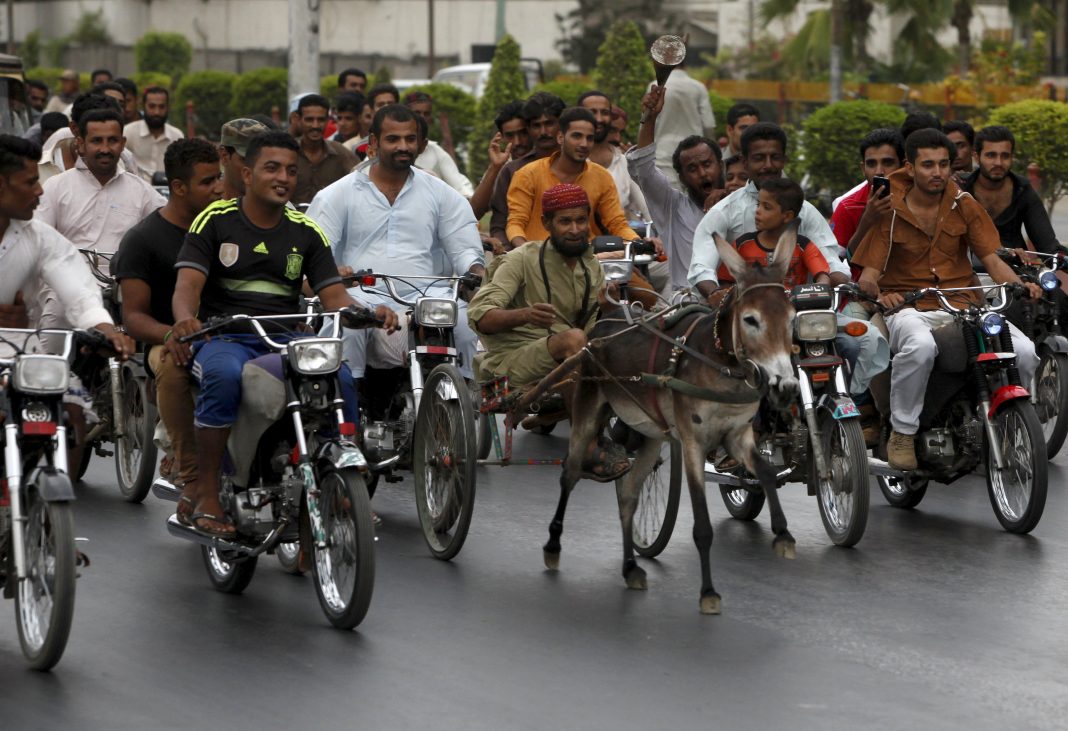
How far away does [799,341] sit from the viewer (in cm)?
871

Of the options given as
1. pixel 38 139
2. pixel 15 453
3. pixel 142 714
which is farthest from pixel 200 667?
pixel 38 139

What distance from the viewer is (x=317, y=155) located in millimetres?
13844

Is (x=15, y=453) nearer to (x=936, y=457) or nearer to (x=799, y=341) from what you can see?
(x=799, y=341)

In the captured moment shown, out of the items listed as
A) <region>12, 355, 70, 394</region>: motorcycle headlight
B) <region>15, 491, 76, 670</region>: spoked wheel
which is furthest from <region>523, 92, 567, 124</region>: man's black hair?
<region>15, 491, 76, 670</region>: spoked wheel

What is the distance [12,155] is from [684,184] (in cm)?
585

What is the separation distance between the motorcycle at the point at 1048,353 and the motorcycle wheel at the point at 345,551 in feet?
17.2

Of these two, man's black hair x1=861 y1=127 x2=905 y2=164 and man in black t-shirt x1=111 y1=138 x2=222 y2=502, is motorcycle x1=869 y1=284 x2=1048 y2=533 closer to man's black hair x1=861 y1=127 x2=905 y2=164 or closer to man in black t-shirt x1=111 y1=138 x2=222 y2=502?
man's black hair x1=861 y1=127 x2=905 y2=164

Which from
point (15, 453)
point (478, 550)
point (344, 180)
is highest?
point (344, 180)

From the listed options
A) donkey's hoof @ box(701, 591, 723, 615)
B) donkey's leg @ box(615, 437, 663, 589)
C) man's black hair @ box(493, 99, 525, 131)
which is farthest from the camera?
man's black hair @ box(493, 99, 525, 131)

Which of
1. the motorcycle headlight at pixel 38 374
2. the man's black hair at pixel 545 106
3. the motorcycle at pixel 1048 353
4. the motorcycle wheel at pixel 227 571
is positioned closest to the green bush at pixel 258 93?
the man's black hair at pixel 545 106

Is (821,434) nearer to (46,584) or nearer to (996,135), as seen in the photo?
(996,135)

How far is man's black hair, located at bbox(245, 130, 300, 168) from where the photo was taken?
7.68m

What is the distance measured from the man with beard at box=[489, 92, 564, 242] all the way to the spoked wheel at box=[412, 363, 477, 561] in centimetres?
395

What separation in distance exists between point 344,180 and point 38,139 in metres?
8.60
